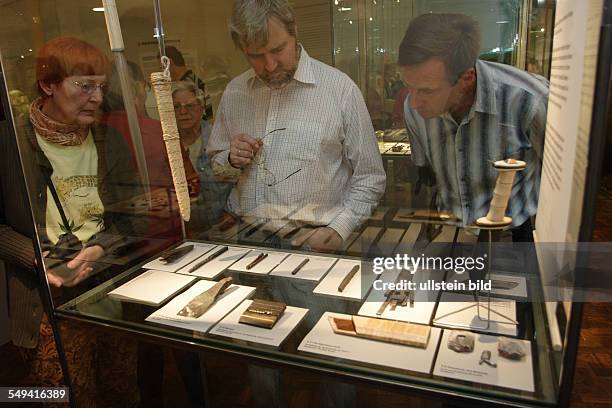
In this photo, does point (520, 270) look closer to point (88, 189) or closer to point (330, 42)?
point (330, 42)

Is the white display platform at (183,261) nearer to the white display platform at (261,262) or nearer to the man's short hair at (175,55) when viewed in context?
the white display platform at (261,262)

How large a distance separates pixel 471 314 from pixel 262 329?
0.59 m

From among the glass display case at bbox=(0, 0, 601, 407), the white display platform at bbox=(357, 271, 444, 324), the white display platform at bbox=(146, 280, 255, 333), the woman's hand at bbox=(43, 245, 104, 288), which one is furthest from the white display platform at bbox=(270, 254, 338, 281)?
the woman's hand at bbox=(43, 245, 104, 288)

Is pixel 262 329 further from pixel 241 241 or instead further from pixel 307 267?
pixel 241 241

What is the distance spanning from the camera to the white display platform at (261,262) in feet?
5.77

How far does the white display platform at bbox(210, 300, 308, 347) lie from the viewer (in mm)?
1361

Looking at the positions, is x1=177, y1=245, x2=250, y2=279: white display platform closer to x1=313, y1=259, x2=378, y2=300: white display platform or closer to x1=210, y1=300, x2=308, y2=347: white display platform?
x1=210, y1=300, x2=308, y2=347: white display platform

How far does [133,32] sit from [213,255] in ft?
3.02

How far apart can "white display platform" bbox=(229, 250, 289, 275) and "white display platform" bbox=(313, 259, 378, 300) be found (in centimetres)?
23

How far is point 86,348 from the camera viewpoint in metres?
1.96

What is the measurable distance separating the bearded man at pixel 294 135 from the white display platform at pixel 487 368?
0.54m

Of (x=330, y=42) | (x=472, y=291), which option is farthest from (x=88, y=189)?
(x=472, y=291)

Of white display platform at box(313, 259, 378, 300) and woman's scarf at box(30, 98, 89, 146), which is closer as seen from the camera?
white display platform at box(313, 259, 378, 300)

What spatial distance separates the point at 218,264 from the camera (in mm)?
1852
